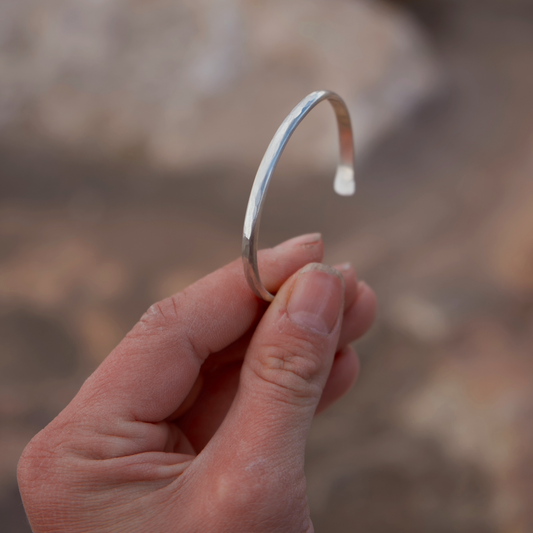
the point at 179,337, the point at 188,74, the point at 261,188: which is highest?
the point at 188,74

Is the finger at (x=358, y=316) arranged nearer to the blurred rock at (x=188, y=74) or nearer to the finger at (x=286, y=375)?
the finger at (x=286, y=375)

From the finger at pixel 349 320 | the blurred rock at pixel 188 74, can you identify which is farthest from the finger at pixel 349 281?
the blurred rock at pixel 188 74

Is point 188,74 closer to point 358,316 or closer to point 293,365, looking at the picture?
point 358,316

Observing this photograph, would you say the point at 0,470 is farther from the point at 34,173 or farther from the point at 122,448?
the point at 34,173

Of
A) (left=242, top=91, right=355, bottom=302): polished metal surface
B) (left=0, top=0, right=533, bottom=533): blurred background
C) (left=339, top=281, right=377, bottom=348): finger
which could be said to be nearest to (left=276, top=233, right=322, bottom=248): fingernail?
(left=242, top=91, right=355, bottom=302): polished metal surface

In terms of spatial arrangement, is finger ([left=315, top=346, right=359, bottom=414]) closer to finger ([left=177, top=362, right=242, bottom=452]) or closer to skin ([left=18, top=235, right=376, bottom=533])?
finger ([left=177, top=362, right=242, bottom=452])

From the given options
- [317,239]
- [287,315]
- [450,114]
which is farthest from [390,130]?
[287,315]

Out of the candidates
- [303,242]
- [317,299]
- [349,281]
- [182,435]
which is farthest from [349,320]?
[182,435]
